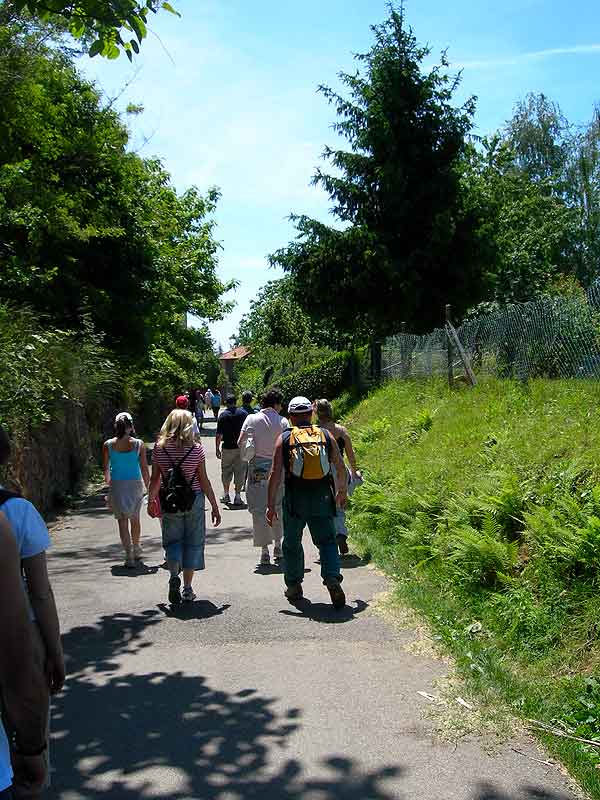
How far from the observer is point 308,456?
7426 millimetres

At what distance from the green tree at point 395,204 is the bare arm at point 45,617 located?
19791 mm

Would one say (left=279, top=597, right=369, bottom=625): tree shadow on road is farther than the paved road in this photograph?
Yes

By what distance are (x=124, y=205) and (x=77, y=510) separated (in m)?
10.3

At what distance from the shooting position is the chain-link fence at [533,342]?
1153 cm

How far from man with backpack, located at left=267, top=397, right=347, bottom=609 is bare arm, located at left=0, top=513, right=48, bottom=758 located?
15.9 feet

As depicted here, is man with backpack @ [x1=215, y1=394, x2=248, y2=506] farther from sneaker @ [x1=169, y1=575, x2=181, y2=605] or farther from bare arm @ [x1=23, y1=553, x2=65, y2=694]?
bare arm @ [x1=23, y1=553, x2=65, y2=694]

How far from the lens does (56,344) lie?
16.7 meters

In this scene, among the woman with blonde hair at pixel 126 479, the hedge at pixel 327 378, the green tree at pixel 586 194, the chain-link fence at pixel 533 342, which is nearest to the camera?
the woman with blonde hair at pixel 126 479

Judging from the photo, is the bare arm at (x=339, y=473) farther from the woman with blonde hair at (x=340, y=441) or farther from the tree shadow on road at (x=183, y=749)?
the tree shadow on road at (x=183, y=749)

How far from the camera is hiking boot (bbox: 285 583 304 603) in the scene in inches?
304

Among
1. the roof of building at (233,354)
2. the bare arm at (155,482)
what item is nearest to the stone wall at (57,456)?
the bare arm at (155,482)

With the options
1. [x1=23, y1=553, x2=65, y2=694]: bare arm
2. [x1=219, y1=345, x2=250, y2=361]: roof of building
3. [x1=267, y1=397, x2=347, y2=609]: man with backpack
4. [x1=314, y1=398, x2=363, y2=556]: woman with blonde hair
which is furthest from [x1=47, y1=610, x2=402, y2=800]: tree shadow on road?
[x1=219, y1=345, x2=250, y2=361]: roof of building

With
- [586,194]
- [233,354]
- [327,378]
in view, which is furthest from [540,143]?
[233,354]

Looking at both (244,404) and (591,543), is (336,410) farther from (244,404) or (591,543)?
(591,543)
